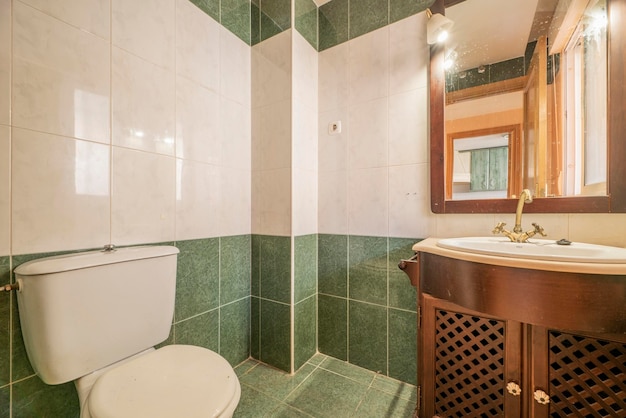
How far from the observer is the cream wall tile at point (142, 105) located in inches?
40.6

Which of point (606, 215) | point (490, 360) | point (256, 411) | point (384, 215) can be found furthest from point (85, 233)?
point (606, 215)

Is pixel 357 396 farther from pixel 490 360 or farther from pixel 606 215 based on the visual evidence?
pixel 606 215

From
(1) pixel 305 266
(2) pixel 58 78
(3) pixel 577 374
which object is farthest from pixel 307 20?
(3) pixel 577 374

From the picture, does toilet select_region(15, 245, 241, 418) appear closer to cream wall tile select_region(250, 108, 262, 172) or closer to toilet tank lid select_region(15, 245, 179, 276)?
toilet tank lid select_region(15, 245, 179, 276)

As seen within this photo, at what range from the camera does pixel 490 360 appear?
886 millimetres

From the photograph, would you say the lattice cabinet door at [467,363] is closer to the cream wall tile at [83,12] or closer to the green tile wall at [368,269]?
the green tile wall at [368,269]

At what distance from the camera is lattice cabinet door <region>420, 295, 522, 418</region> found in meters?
0.85

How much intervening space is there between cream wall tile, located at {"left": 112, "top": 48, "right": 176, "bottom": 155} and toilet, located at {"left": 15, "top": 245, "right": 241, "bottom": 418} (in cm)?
47

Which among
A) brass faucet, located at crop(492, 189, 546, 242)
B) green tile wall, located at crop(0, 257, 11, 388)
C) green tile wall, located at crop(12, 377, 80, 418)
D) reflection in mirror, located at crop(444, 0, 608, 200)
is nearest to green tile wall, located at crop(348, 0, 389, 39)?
reflection in mirror, located at crop(444, 0, 608, 200)

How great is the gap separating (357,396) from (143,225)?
1.29 m

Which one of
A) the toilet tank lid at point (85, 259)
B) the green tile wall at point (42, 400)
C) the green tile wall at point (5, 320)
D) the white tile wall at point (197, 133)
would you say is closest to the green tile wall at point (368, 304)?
the white tile wall at point (197, 133)

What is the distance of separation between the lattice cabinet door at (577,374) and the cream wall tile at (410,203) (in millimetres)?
629

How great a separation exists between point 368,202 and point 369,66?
775 mm

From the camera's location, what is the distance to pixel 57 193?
2.90 ft
